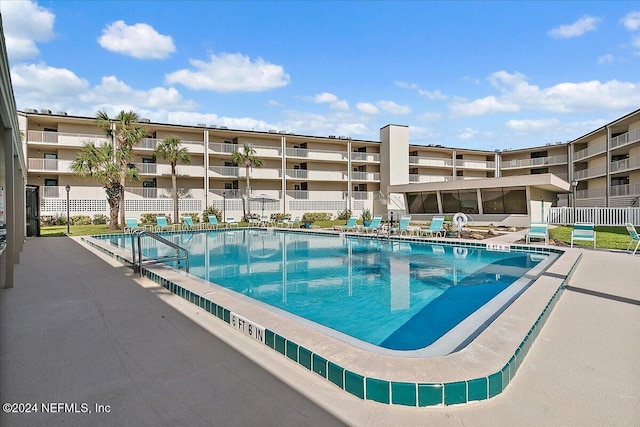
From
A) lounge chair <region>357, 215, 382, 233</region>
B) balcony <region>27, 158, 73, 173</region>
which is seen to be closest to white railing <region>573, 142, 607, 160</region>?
lounge chair <region>357, 215, 382, 233</region>

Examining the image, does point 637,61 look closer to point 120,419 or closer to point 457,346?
point 457,346

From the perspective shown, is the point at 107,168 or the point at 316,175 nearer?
the point at 107,168

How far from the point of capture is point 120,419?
2379 millimetres

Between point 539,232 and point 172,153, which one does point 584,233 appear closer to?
point 539,232

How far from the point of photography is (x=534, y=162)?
39031 mm

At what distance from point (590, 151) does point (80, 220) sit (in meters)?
43.4

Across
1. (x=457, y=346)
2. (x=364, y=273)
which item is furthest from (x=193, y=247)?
(x=457, y=346)

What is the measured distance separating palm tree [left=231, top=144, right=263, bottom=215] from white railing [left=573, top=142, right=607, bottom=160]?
29.5 meters

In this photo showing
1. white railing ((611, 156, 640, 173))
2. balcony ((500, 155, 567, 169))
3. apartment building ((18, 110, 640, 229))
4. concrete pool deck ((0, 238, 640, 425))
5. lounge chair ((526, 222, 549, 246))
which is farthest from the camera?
balcony ((500, 155, 567, 169))

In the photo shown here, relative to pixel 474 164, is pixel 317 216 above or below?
below

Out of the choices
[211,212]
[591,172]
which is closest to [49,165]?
[211,212]

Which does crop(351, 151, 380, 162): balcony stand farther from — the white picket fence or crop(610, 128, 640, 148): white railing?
crop(610, 128, 640, 148): white railing

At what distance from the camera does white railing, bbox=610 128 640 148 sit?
25.6 metres

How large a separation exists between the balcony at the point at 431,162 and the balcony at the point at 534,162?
688 centimetres
